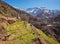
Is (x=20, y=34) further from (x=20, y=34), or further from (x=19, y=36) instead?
(x=19, y=36)

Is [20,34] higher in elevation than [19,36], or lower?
higher

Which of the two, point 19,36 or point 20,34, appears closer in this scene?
point 19,36

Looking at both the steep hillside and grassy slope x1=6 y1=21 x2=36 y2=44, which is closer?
the steep hillside

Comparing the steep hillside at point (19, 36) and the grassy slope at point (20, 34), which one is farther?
the grassy slope at point (20, 34)

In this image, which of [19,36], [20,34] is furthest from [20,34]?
[19,36]

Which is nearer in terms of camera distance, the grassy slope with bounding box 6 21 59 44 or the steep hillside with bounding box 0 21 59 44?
the steep hillside with bounding box 0 21 59 44

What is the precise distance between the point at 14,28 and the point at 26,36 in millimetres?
4636

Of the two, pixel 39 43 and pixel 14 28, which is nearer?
pixel 39 43

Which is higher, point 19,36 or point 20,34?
point 20,34

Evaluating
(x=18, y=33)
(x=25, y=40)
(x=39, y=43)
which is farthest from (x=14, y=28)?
(x=39, y=43)

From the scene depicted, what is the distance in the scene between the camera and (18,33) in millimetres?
45562

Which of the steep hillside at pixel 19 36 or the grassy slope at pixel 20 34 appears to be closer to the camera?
the steep hillside at pixel 19 36

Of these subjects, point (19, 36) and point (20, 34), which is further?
point (20, 34)

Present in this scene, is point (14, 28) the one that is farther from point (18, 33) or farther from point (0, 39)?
point (0, 39)
